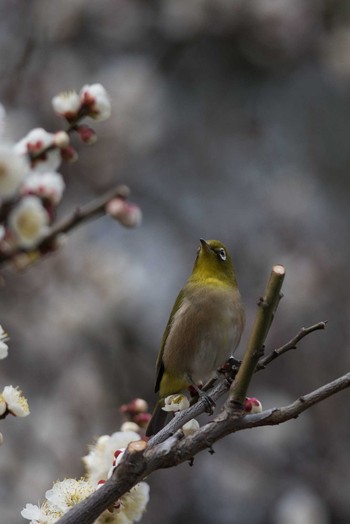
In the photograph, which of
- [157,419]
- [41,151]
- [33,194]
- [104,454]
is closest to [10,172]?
[33,194]

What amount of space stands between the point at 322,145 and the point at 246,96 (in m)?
1.01

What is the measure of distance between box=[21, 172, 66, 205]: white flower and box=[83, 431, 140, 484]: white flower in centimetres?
98

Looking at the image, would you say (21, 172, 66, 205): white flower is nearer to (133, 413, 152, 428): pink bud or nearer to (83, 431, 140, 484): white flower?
(83, 431, 140, 484): white flower

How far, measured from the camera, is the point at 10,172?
146cm

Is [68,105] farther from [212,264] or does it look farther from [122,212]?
[212,264]

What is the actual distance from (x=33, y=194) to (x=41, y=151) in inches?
6.1

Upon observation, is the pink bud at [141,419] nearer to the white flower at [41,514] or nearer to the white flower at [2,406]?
the white flower at [41,514]

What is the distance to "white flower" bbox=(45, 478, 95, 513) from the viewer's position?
2.14 metres

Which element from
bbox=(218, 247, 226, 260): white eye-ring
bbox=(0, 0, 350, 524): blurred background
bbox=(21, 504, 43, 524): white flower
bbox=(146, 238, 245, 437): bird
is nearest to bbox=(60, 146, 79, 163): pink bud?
bbox=(21, 504, 43, 524): white flower

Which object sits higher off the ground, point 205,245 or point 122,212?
point 205,245

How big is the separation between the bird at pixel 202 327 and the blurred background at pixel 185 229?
2.29 meters

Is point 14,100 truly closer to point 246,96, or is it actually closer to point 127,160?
point 127,160

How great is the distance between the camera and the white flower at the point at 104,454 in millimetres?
Answer: 2318

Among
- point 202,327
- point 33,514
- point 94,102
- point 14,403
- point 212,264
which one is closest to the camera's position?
point 94,102
